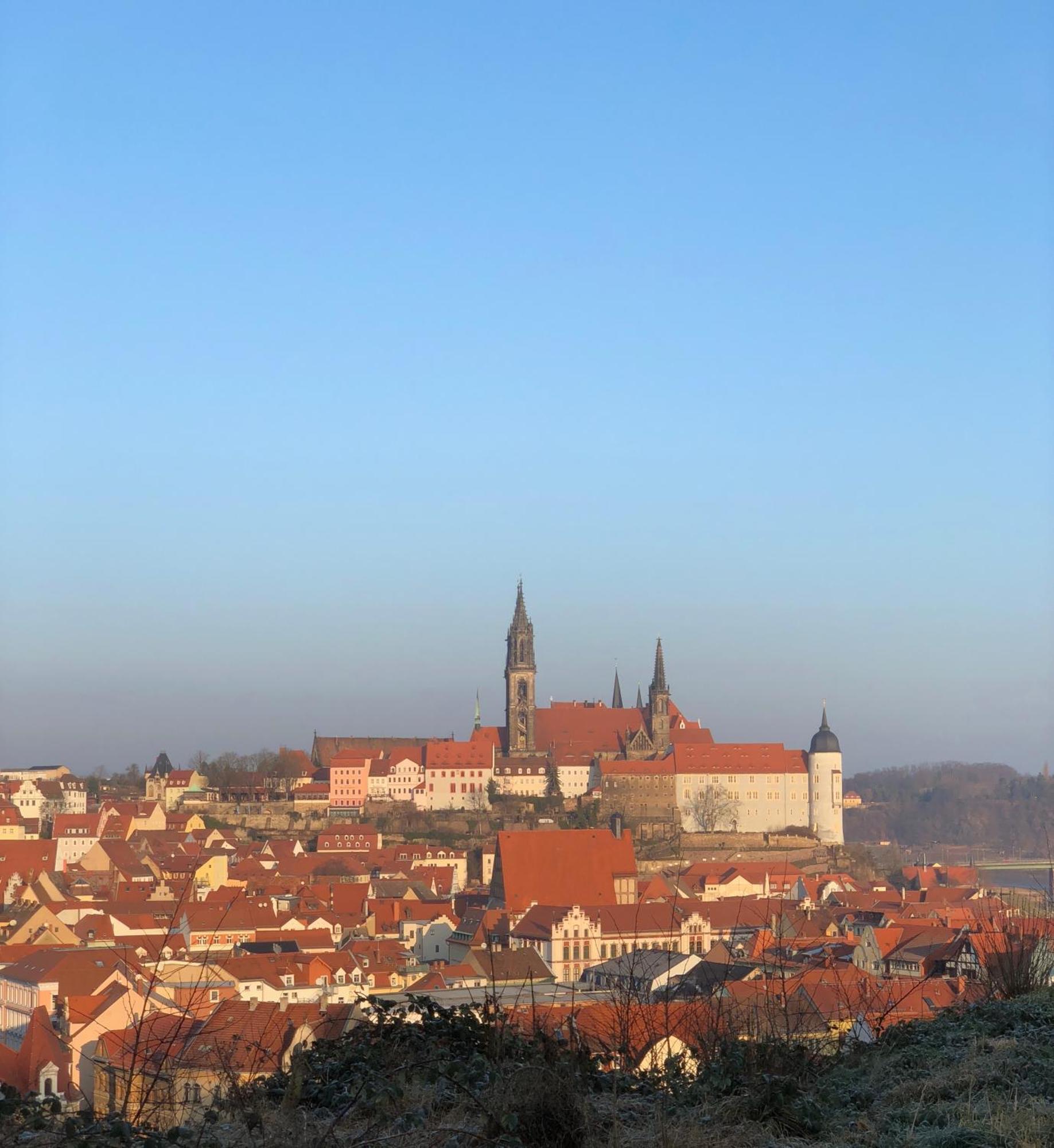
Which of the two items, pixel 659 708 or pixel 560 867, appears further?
pixel 659 708

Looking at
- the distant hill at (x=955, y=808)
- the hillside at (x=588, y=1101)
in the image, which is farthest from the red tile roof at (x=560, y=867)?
the distant hill at (x=955, y=808)

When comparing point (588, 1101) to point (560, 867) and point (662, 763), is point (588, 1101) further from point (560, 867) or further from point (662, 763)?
point (662, 763)

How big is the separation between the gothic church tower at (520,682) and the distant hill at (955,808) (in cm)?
5064

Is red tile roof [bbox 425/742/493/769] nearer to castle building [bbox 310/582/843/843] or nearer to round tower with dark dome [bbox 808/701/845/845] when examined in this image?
castle building [bbox 310/582/843/843]

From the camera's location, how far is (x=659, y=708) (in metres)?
104

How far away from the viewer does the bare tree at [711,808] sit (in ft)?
309

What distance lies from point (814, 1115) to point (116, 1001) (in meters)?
14.8

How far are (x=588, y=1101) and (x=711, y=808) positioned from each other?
90727 mm

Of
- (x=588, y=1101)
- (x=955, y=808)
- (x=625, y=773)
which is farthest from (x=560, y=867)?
(x=955, y=808)

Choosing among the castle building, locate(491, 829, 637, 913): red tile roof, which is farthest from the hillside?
the castle building

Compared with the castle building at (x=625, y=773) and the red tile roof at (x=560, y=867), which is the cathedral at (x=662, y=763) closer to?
the castle building at (x=625, y=773)

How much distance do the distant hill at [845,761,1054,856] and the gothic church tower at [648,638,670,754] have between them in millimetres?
41794

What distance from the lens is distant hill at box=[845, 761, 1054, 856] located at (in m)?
143

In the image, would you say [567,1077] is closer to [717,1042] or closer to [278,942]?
[717,1042]
